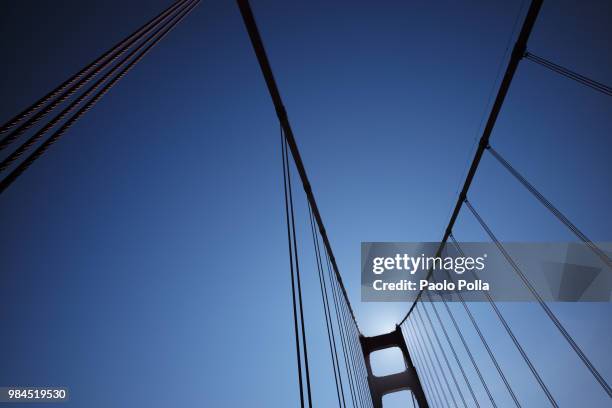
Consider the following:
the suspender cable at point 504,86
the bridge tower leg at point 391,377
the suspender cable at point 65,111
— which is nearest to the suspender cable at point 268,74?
the suspender cable at point 65,111

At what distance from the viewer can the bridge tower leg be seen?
13.0m

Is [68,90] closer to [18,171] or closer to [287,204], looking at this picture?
[18,171]

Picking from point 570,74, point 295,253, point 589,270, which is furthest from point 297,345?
point 589,270

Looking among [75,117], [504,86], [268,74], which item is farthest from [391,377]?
[75,117]

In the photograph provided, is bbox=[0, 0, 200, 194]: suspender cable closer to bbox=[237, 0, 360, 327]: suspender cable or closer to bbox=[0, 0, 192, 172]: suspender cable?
bbox=[0, 0, 192, 172]: suspender cable

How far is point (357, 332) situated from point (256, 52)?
15.6 m

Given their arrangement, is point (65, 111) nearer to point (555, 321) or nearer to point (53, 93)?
point (53, 93)

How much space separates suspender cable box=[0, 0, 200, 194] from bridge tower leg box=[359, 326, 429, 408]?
1591 centimetres

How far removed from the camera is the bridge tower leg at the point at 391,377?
13.0 metres

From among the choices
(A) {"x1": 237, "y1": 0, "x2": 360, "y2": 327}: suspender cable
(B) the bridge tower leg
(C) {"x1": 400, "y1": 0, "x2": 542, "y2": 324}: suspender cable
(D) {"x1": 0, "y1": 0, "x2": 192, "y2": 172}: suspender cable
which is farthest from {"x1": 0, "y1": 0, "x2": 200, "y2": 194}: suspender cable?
→ (B) the bridge tower leg

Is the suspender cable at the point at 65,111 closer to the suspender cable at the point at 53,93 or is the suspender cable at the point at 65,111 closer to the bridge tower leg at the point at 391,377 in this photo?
the suspender cable at the point at 53,93

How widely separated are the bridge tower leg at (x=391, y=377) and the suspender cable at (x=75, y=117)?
15914 millimetres

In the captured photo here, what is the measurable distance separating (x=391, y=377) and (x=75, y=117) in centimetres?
1647

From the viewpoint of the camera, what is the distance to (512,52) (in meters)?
4.00
